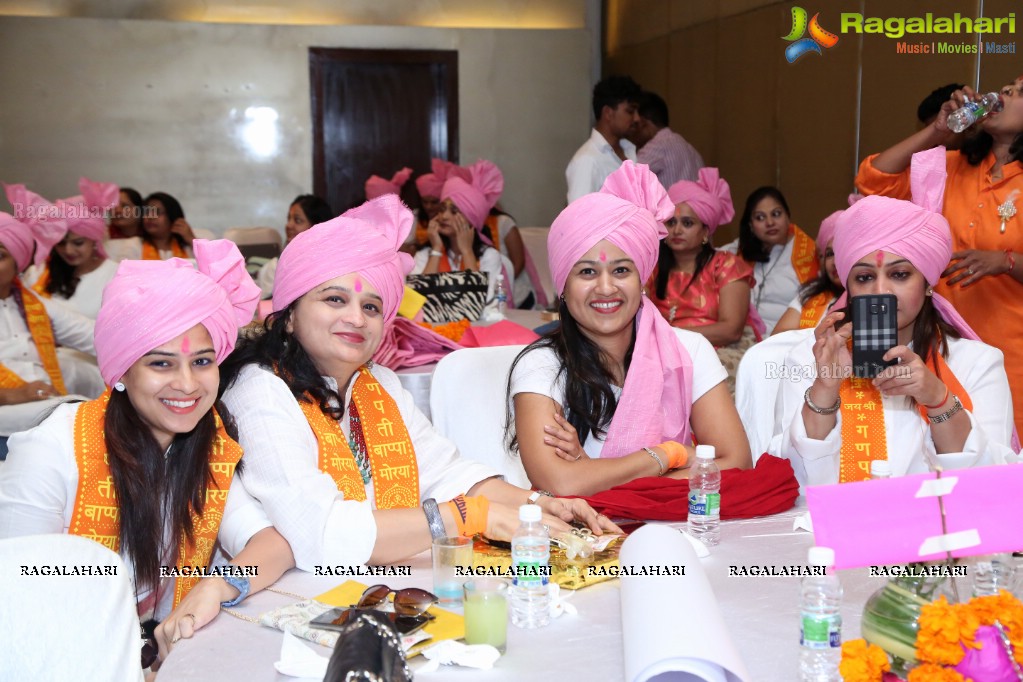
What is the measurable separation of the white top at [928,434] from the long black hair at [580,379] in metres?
0.45

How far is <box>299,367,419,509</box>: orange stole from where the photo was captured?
2.20 m

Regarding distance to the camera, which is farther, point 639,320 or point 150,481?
point 639,320

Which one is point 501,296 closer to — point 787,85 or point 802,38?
point 787,85

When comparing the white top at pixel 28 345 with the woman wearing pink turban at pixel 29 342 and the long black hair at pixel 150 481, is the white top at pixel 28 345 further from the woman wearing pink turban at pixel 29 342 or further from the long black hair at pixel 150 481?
the long black hair at pixel 150 481

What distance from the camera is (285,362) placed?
231 centimetres

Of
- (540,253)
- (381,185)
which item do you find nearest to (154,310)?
(540,253)

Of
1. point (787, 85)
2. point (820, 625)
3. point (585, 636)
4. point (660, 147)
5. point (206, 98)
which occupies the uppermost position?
point (206, 98)

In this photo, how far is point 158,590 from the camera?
6.77 ft

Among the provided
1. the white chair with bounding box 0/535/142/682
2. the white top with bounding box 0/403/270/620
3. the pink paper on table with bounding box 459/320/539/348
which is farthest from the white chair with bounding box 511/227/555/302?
the white chair with bounding box 0/535/142/682

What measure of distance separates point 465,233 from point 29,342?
2.83 m

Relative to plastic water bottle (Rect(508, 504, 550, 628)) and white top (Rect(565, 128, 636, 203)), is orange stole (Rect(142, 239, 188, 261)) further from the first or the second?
plastic water bottle (Rect(508, 504, 550, 628))

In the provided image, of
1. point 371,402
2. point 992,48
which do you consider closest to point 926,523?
point 371,402

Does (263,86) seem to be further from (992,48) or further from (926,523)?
(926,523)

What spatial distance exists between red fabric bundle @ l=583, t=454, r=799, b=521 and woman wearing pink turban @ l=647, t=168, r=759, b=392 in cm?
255
